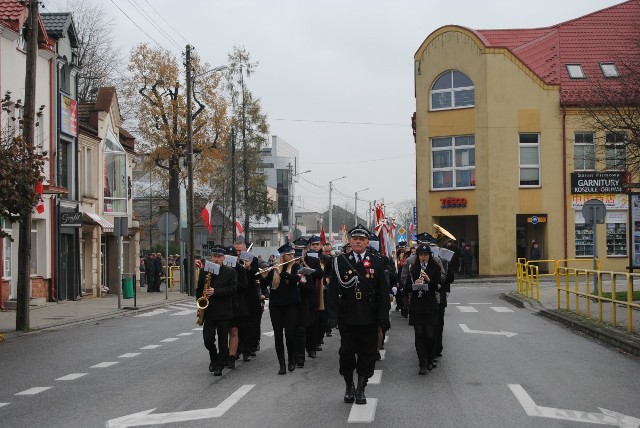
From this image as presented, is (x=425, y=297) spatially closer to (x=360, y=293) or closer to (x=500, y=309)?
(x=360, y=293)

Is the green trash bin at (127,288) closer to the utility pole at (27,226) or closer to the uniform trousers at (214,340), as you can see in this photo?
the utility pole at (27,226)

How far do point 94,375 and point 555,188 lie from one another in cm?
3670

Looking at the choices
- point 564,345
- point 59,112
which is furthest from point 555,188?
point 564,345

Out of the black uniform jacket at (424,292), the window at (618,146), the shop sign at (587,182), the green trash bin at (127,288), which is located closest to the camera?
the black uniform jacket at (424,292)

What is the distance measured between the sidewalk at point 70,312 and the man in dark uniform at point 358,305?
10.7 m

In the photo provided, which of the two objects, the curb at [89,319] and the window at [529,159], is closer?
the curb at [89,319]

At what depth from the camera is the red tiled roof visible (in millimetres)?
47688

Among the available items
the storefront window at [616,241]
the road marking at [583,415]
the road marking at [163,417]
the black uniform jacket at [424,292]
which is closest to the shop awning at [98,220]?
the storefront window at [616,241]

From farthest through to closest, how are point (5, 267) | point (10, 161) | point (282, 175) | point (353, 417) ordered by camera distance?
point (282, 175) → point (5, 267) → point (10, 161) → point (353, 417)

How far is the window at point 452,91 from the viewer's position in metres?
47.6

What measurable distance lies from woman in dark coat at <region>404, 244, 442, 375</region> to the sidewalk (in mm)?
9624

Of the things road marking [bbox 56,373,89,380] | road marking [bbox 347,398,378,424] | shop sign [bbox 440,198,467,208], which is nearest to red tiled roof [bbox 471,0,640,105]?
shop sign [bbox 440,198,467,208]

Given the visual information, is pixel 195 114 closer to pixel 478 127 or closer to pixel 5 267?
pixel 478 127

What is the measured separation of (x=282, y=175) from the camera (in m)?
135
